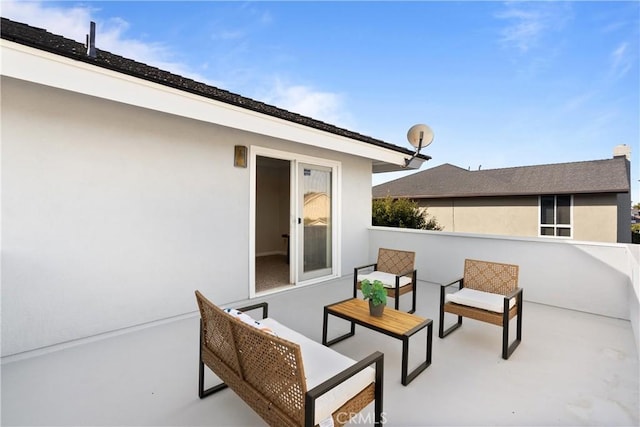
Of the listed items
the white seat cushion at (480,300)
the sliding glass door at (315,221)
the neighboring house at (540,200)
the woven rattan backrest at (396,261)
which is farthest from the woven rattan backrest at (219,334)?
the neighboring house at (540,200)

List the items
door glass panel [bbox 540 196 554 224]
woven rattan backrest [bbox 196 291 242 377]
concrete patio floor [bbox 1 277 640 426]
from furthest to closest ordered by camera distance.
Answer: door glass panel [bbox 540 196 554 224] < concrete patio floor [bbox 1 277 640 426] < woven rattan backrest [bbox 196 291 242 377]

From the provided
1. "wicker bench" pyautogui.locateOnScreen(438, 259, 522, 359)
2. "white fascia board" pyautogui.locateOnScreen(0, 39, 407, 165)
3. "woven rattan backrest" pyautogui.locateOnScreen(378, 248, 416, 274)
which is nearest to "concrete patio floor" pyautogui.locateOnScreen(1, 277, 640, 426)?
"wicker bench" pyautogui.locateOnScreen(438, 259, 522, 359)

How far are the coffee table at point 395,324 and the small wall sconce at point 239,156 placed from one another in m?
2.69

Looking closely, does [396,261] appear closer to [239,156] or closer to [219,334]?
[239,156]

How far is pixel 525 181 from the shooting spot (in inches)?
449

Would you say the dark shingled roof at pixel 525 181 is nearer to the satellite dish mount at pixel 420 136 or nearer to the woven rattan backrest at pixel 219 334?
the satellite dish mount at pixel 420 136

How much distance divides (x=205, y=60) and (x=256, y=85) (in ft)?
6.51

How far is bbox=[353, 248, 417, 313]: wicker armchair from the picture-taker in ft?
13.2

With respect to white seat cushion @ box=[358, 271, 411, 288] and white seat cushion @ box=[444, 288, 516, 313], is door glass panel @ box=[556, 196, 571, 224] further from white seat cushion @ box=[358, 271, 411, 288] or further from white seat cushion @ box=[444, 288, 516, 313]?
white seat cushion @ box=[358, 271, 411, 288]

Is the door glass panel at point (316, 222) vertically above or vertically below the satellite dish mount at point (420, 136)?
below

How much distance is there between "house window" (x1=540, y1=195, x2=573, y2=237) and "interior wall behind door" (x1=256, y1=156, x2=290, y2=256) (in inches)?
377

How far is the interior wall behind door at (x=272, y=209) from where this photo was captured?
964 centimetres

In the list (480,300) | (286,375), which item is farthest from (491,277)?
(286,375)

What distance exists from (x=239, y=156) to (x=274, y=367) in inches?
142
